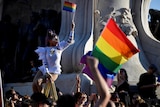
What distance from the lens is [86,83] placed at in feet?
50.4

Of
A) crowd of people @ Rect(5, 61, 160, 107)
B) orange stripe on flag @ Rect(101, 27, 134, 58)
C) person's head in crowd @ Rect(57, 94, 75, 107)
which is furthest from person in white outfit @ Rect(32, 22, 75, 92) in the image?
person's head in crowd @ Rect(57, 94, 75, 107)

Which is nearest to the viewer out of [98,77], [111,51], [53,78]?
[98,77]

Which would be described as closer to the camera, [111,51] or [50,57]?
[111,51]

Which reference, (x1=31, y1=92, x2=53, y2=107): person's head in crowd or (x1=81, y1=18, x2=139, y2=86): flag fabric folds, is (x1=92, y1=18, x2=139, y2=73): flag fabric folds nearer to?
(x1=81, y1=18, x2=139, y2=86): flag fabric folds

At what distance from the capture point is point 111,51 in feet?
28.4

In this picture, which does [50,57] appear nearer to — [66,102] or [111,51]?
[111,51]

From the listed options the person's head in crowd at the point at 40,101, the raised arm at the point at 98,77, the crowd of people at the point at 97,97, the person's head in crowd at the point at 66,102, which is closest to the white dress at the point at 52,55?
the crowd of people at the point at 97,97

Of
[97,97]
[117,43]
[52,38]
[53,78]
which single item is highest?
[117,43]

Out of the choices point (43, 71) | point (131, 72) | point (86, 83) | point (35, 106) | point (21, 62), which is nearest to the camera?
point (35, 106)

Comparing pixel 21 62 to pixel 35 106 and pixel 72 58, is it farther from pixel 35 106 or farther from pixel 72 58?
pixel 35 106

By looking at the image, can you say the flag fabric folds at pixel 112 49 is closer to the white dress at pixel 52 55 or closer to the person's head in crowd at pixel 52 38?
the person's head in crowd at pixel 52 38

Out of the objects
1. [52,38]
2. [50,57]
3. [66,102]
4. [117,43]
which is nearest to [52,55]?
[50,57]

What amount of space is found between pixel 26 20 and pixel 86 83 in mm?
3669

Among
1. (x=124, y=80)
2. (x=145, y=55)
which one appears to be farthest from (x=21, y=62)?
(x=124, y=80)
